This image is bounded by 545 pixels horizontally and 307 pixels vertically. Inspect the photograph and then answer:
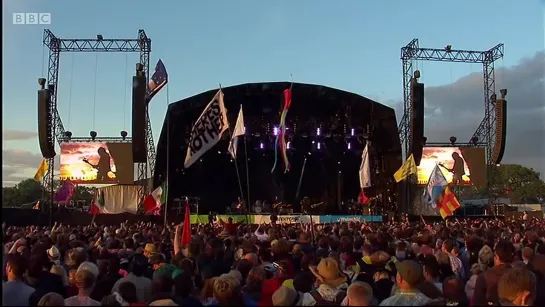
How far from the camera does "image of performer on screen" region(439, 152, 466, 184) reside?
38.1m

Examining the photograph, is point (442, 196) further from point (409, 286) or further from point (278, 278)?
point (409, 286)

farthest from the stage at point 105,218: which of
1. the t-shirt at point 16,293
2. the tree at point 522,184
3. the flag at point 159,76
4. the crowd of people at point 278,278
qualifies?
the tree at point 522,184

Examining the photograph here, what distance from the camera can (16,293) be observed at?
18.0 feet

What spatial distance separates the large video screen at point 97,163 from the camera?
35.6 m

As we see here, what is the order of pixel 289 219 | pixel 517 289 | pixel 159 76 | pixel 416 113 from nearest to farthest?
pixel 517 289, pixel 159 76, pixel 416 113, pixel 289 219

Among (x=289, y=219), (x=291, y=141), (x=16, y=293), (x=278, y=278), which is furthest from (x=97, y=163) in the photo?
(x=16, y=293)

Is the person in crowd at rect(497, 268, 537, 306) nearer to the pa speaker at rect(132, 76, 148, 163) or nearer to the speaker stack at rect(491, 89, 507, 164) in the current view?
the pa speaker at rect(132, 76, 148, 163)

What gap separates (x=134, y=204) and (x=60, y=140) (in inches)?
216

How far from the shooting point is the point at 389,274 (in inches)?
259

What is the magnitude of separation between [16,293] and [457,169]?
35380 millimetres

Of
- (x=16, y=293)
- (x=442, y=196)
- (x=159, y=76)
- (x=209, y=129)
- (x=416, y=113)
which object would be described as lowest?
(x=16, y=293)

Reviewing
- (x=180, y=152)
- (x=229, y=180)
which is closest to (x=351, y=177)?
(x=229, y=180)

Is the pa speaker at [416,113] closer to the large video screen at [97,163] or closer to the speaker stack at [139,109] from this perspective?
the speaker stack at [139,109]

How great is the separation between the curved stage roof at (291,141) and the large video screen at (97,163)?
3914 mm
